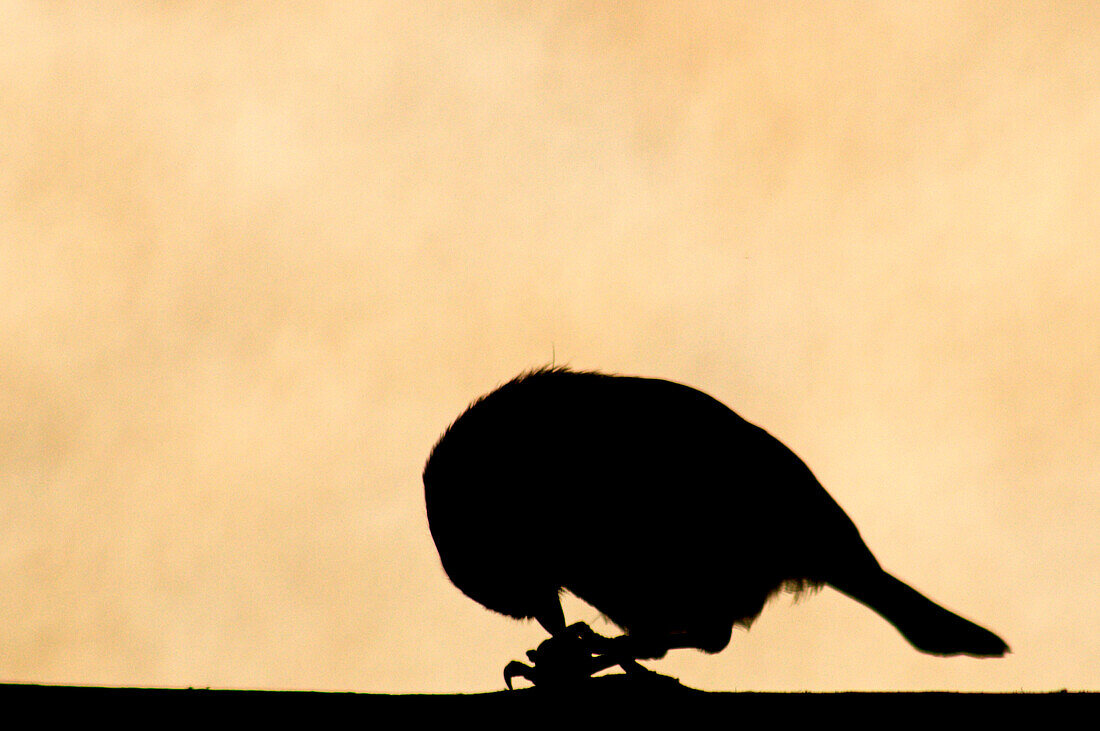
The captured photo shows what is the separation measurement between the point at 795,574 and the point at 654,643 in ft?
2.28

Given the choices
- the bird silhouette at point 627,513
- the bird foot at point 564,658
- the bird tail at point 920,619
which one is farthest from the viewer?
the bird tail at point 920,619

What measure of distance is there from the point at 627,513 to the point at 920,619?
1.39 meters

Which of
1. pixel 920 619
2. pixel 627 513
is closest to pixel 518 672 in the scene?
pixel 627 513

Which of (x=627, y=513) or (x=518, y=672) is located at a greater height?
(x=627, y=513)

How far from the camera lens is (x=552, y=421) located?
3627 mm

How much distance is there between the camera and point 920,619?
3848 millimetres

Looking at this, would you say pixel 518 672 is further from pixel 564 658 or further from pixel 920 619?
pixel 920 619

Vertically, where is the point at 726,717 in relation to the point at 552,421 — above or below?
below

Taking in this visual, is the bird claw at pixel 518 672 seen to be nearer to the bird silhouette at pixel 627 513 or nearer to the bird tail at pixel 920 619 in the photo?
the bird silhouette at pixel 627 513

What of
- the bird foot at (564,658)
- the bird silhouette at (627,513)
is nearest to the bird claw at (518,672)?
the bird foot at (564,658)

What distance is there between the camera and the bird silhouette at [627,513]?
3492 mm

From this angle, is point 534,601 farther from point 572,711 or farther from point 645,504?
point 572,711

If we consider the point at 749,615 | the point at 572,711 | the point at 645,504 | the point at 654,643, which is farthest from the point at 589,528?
the point at 572,711

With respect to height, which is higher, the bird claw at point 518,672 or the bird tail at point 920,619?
the bird tail at point 920,619
